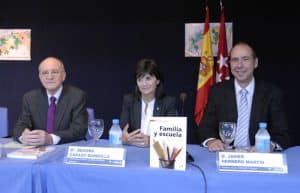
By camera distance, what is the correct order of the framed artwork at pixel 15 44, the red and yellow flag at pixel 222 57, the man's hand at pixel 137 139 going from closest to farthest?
1. the man's hand at pixel 137 139
2. the red and yellow flag at pixel 222 57
3. the framed artwork at pixel 15 44

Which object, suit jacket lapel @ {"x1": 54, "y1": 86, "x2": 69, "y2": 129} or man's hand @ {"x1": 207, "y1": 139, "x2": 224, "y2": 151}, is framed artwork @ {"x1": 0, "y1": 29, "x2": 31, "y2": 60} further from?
man's hand @ {"x1": 207, "y1": 139, "x2": 224, "y2": 151}

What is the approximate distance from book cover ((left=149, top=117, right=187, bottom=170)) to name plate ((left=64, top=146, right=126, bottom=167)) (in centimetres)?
16

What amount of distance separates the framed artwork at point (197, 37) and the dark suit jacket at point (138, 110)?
1759mm

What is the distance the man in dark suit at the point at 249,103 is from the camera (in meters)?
2.50

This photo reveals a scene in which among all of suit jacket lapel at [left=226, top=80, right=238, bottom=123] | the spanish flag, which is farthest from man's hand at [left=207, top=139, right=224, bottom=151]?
the spanish flag

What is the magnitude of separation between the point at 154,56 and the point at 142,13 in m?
0.54

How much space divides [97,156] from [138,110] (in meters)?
1.02

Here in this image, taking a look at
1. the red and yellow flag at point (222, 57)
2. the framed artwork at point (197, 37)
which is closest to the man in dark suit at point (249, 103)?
the red and yellow flag at point (222, 57)

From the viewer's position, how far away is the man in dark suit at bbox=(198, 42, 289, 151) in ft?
8.21

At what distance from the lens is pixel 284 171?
171 cm

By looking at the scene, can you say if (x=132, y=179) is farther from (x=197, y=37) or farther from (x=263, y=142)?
(x=197, y=37)

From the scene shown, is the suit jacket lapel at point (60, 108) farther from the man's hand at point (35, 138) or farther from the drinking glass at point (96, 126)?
the drinking glass at point (96, 126)

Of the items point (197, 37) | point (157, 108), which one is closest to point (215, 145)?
point (157, 108)

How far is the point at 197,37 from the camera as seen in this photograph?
177 inches
